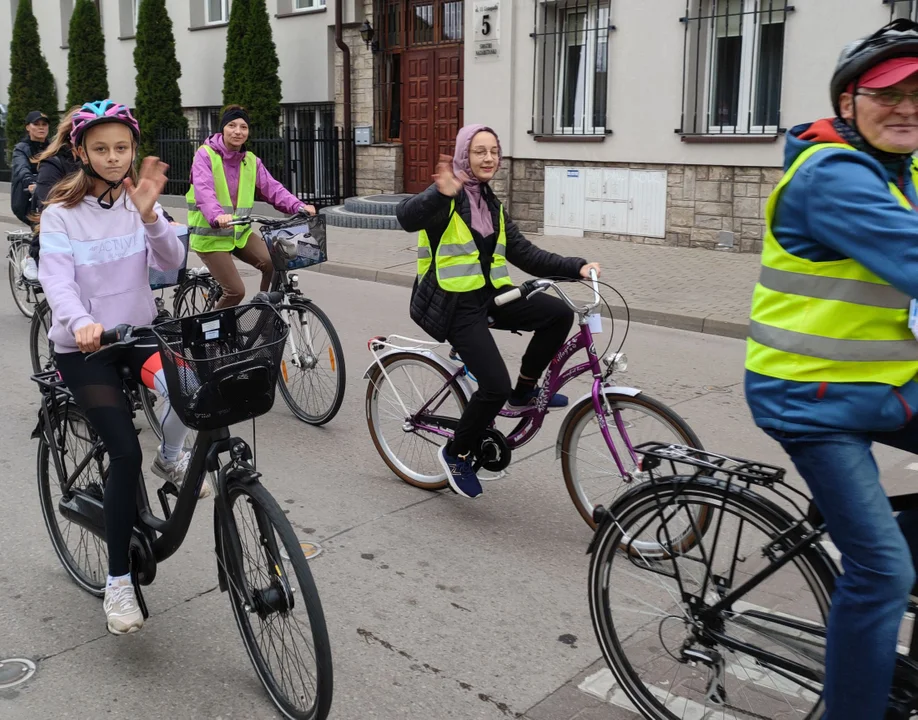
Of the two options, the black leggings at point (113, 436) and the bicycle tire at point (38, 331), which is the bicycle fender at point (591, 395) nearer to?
the black leggings at point (113, 436)

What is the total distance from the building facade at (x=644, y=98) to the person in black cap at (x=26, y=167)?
7.65 metres

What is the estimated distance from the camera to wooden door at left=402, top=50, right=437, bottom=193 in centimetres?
1781

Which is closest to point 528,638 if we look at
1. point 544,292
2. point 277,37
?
point 544,292

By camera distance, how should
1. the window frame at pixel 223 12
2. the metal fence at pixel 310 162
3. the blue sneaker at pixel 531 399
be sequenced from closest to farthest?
the blue sneaker at pixel 531 399
the metal fence at pixel 310 162
the window frame at pixel 223 12

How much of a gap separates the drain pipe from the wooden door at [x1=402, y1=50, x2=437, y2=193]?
1.16m

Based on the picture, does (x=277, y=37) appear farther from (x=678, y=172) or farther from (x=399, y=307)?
(x=399, y=307)

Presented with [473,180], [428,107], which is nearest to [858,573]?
[473,180]

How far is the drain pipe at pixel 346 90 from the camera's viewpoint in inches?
728

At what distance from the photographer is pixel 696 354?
27.7 feet

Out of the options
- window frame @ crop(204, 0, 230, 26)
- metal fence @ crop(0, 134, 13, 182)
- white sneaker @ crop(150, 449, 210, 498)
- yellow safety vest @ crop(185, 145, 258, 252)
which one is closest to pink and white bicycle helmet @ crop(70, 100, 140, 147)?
white sneaker @ crop(150, 449, 210, 498)

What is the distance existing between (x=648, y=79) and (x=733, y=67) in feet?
3.65

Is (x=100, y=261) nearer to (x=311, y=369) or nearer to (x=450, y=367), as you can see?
(x=450, y=367)

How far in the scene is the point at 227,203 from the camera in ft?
24.5

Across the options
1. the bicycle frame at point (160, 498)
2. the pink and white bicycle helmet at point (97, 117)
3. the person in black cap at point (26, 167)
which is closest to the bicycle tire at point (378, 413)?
the bicycle frame at point (160, 498)
